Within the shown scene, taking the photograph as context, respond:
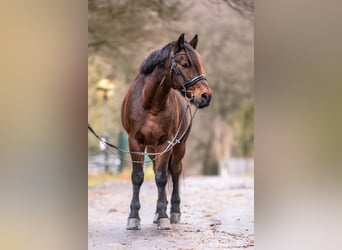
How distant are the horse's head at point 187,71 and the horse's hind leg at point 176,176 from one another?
0.23m

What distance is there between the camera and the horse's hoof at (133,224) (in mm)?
1913

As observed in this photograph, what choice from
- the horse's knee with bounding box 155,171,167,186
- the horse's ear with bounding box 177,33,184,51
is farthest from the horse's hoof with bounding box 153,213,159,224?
the horse's ear with bounding box 177,33,184,51

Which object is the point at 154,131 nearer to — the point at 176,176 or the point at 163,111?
the point at 163,111

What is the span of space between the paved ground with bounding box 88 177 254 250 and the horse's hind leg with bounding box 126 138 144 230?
0.07ft

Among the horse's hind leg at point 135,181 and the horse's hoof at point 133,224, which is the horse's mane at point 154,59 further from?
the horse's hoof at point 133,224

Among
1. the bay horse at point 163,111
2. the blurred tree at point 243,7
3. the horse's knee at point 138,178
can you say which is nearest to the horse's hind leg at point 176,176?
the bay horse at point 163,111

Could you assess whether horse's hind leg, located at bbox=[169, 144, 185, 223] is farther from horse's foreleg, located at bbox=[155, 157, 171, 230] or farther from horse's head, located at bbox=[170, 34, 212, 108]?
horse's head, located at bbox=[170, 34, 212, 108]

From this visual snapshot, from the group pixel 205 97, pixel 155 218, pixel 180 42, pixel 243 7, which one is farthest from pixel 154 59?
pixel 155 218

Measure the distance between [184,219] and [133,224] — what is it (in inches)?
8.2

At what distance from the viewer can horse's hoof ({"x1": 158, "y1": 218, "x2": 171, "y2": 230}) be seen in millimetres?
1910
